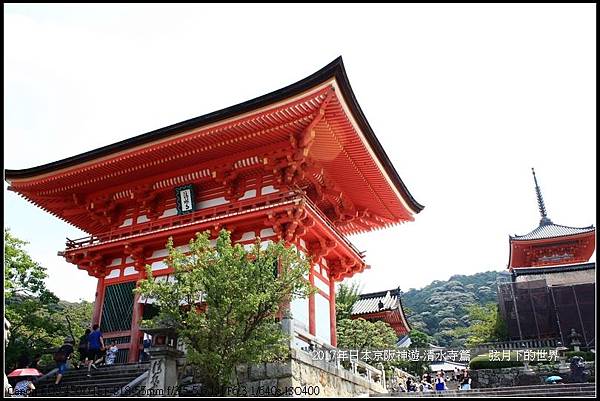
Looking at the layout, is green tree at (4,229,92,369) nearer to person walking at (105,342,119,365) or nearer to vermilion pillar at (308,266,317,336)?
person walking at (105,342,119,365)

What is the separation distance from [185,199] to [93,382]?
7164mm

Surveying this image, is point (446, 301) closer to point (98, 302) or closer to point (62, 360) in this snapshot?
point (98, 302)

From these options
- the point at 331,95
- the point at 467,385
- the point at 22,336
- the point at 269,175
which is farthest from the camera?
the point at 22,336

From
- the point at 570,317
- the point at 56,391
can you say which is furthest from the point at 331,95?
the point at 570,317

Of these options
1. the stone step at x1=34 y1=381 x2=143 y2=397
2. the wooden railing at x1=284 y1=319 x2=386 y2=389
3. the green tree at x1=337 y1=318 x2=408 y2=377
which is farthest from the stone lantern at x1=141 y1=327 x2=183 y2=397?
the green tree at x1=337 y1=318 x2=408 y2=377

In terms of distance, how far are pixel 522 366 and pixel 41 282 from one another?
20.9 meters

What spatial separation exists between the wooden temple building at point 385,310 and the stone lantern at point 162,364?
1138 inches

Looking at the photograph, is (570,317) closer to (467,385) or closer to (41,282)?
(467,385)

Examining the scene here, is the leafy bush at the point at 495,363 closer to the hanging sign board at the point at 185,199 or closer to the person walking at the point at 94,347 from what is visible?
the hanging sign board at the point at 185,199

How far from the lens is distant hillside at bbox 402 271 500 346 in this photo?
8339 centimetres

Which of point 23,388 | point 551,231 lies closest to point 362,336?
point 23,388

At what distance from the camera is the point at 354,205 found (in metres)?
21.6

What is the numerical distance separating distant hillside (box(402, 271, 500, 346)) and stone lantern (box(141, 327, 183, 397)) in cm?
6843

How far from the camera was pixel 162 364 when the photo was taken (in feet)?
37.8
